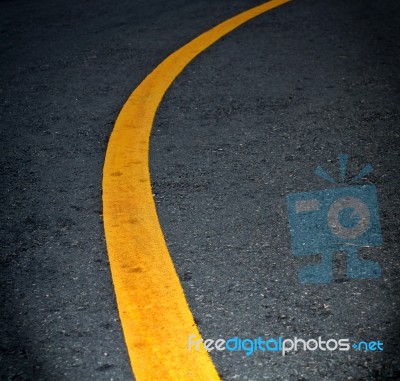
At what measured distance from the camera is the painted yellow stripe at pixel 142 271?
7.93ft

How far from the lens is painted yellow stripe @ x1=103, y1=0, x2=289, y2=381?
7.93ft

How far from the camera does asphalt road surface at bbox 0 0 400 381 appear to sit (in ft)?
8.39

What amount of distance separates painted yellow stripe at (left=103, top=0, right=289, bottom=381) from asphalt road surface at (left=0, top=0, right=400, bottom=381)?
52 millimetres

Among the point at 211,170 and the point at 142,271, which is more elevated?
the point at 211,170

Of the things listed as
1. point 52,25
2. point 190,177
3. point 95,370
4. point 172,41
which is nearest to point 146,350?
point 95,370

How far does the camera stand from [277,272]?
293cm

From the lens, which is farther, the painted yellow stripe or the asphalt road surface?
the asphalt road surface

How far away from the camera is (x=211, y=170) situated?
3.98 metres

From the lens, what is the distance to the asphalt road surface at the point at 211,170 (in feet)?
8.39

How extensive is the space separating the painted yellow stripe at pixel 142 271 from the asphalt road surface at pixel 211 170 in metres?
0.05

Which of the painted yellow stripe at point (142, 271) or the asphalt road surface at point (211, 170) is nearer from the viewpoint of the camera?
the painted yellow stripe at point (142, 271)

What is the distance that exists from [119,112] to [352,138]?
62.7 inches

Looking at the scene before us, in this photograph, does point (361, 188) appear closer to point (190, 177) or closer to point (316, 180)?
point (316, 180)

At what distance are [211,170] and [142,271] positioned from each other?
3.69ft
